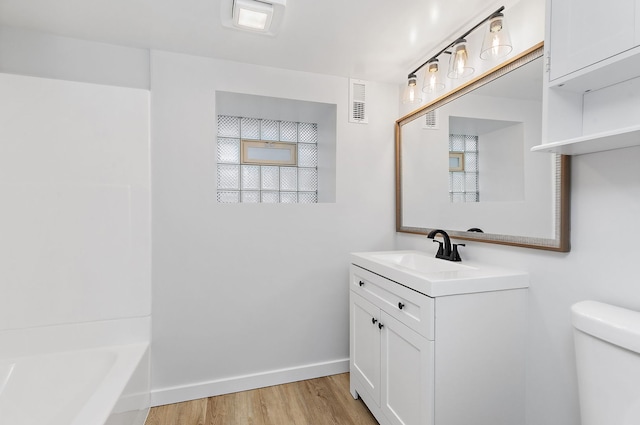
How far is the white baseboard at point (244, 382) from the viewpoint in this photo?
1935mm

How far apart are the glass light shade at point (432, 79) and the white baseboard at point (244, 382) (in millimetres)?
1975

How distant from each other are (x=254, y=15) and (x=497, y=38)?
1161mm

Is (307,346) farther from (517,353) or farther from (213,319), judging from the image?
(517,353)

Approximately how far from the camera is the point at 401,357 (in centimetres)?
146

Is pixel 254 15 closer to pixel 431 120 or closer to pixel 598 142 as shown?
pixel 431 120

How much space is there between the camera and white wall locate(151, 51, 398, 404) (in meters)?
1.95

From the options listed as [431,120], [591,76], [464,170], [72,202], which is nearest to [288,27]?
[431,120]

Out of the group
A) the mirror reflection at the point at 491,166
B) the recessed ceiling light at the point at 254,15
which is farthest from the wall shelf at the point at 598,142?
the recessed ceiling light at the point at 254,15

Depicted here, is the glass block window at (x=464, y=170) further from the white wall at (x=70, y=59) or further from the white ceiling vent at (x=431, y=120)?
the white wall at (x=70, y=59)

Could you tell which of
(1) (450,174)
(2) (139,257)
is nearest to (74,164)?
(2) (139,257)

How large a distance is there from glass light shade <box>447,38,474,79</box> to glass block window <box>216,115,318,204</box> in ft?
4.13

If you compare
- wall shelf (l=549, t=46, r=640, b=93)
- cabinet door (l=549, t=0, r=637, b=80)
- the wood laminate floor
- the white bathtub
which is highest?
cabinet door (l=549, t=0, r=637, b=80)

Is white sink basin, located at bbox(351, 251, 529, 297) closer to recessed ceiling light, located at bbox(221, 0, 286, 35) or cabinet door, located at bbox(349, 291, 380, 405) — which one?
cabinet door, located at bbox(349, 291, 380, 405)

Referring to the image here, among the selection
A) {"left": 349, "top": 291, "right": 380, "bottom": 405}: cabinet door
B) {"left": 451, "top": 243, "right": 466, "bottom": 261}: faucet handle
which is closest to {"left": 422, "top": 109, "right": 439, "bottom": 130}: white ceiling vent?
{"left": 451, "top": 243, "right": 466, "bottom": 261}: faucet handle
